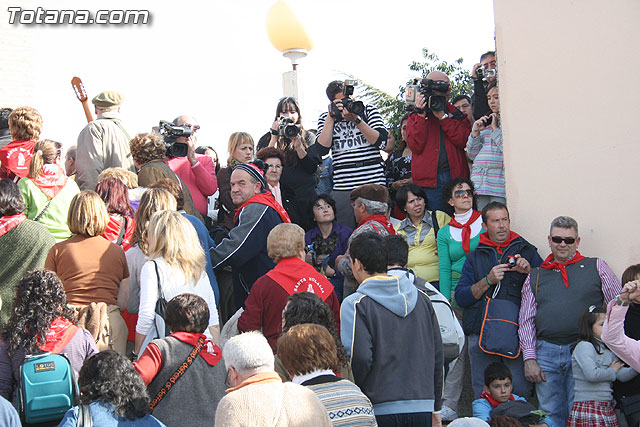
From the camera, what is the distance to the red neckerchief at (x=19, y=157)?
6.91m

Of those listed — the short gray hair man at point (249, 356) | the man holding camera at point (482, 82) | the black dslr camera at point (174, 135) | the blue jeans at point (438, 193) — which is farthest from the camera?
the man holding camera at point (482, 82)

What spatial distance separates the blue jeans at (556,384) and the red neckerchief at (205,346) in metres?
2.75

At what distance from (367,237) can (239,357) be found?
55.3 inches

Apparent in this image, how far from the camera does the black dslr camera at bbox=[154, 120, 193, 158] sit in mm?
6910

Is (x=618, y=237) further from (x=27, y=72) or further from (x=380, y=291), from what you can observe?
(x=27, y=72)

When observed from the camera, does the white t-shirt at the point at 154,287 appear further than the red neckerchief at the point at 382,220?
No

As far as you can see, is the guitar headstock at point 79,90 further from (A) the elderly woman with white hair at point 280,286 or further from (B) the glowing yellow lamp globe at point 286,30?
(A) the elderly woman with white hair at point 280,286

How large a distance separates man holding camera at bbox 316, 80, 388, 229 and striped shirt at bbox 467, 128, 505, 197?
1.00 m

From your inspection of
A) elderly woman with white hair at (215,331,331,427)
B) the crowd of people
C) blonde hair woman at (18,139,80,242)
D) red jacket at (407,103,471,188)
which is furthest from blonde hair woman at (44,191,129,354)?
red jacket at (407,103,471,188)

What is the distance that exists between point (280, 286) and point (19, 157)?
3.41 m

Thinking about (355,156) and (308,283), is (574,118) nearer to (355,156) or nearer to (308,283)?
(355,156)

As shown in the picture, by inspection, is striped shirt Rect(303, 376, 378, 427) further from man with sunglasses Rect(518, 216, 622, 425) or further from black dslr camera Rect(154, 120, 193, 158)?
black dslr camera Rect(154, 120, 193, 158)

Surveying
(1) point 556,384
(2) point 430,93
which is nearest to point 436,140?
(2) point 430,93

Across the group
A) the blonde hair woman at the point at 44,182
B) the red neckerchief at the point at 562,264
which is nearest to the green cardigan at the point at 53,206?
the blonde hair woman at the point at 44,182
